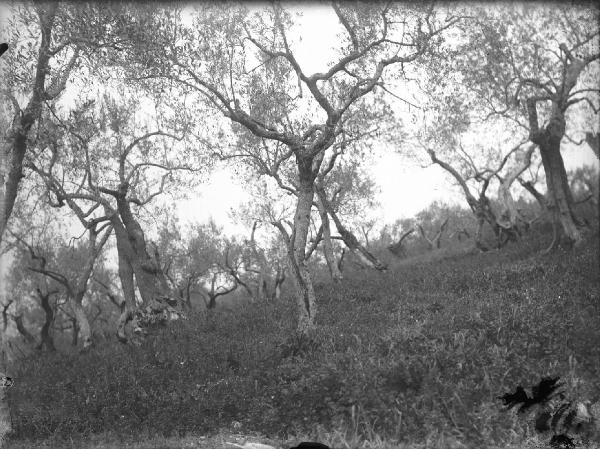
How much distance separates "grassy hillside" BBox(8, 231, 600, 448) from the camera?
313 inches

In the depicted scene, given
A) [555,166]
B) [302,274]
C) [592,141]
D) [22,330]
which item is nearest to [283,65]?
[302,274]

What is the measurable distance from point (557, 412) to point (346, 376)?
11.1 feet

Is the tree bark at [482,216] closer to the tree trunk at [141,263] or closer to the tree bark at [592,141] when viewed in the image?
the tree bark at [592,141]

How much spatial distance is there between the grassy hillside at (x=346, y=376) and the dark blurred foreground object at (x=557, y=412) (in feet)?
0.89

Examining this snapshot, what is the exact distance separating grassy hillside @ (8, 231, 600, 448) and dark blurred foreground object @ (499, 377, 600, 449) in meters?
0.27

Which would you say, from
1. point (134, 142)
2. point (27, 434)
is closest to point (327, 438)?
point (27, 434)

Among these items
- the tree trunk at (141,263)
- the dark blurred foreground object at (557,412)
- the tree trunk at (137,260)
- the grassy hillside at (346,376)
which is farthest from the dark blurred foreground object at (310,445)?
the tree trunk at (141,263)

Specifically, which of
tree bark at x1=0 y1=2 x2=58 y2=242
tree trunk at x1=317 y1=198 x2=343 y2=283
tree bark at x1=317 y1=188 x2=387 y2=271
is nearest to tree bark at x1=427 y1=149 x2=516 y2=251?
tree bark at x1=317 y1=188 x2=387 y2=271

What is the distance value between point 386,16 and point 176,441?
39.3 feet

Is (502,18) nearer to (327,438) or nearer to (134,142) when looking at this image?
(134,142)

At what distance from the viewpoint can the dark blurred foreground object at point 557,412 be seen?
7.67 m

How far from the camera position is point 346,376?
28.9 ft

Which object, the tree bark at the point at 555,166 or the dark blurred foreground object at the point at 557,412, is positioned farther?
the tree bark at the point at 555,166

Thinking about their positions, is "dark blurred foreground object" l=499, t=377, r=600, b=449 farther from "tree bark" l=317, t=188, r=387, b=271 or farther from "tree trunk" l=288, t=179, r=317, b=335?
"tree bark" l=317, t=188, r=387, b=271
